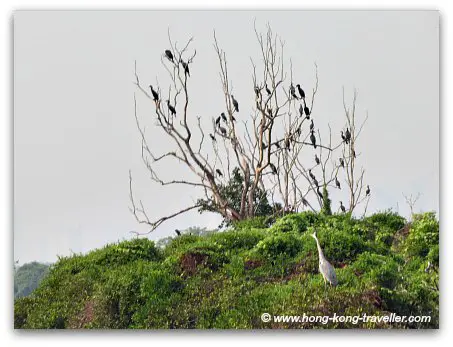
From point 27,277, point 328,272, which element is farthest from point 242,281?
point 27,277

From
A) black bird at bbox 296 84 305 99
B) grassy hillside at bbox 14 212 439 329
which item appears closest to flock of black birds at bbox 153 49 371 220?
black bird at bbox 296 84 305 99

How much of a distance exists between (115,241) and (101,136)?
3.81 feet

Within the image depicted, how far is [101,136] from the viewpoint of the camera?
7676 millimetres

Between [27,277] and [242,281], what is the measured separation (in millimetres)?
2185

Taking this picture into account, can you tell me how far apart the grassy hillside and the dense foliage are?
0.27 ft

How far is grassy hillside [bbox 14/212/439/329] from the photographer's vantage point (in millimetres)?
6590

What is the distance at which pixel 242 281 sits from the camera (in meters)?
7.03

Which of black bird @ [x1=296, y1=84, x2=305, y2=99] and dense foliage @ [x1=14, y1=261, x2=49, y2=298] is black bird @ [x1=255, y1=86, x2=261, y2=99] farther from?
dense foliage @ [x1=14, y1=261, x2=49, y2=298]

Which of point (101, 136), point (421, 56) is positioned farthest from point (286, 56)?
point (101, 136)

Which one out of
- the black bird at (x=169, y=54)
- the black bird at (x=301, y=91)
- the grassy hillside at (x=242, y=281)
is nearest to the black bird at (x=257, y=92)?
the black bird at (x=301, y=91)

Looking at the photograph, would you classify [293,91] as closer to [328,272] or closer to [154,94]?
[154,94]

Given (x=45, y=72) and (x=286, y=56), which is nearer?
(x=45, y=72)

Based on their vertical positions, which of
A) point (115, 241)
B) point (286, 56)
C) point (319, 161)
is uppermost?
point (286, 56)

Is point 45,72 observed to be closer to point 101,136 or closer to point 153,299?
point 101,136
